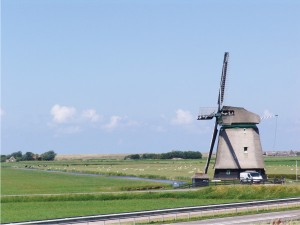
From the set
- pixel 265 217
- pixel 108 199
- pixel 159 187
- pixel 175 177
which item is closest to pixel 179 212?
pixel 265 217

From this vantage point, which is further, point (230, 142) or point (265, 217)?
point (230, 142)

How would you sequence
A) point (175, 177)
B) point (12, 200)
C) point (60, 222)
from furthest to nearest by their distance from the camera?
point (175, 177)
point (12, 200)
point (60, 222)

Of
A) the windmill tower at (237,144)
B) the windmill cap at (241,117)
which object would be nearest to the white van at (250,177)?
the windmill tower at (237,144)

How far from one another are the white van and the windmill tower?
1874mm

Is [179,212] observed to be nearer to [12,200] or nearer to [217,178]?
[12,200]

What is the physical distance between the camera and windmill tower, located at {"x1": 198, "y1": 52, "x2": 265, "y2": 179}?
247ft

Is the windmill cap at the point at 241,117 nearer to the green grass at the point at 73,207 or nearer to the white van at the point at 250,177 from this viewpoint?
the white van at the point at 250,177

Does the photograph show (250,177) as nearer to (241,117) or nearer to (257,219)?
(241,117)

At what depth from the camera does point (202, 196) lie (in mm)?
61750

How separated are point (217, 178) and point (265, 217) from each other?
119 feet

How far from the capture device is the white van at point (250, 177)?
7156 centimetres

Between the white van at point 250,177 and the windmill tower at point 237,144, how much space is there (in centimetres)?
187

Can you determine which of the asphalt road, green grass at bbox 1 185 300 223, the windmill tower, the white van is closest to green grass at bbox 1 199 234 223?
green grass at bbox 1 185 300 223

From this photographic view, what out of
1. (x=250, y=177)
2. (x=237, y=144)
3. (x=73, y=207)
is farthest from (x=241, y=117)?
(x=73, y=207)
